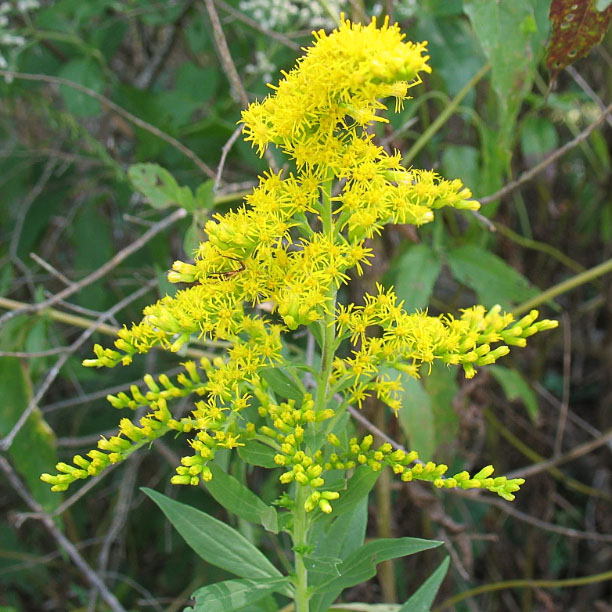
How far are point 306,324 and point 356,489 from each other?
31 centimetres

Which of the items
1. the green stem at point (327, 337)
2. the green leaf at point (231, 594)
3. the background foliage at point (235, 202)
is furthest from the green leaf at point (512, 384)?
the green leaf at point (231, 594)

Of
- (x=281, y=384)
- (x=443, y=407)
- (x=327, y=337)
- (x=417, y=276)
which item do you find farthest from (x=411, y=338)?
(x=443, y=407)

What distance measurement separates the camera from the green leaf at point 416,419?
1896 millimetres

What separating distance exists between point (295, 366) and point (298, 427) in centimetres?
11

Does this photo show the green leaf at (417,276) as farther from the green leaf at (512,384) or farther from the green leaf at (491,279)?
the green leaf at (512,384)

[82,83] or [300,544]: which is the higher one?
[82,83]

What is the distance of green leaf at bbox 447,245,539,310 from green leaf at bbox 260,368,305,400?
97cm

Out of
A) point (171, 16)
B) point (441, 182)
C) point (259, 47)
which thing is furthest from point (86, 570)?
point (171, 16)

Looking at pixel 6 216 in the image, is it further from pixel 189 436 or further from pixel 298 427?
pixel 298 427

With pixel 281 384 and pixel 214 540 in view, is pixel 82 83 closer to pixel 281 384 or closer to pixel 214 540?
pixel 281 384

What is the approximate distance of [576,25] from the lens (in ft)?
5.28

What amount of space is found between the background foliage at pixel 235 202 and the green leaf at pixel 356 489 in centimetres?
59

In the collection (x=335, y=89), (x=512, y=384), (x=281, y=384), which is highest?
(x=335, y=89)

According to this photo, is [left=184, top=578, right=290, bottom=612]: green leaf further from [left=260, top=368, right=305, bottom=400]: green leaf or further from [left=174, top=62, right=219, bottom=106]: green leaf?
[left=174, top=62, right=219, bottom=106]: green leaf
